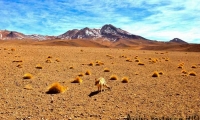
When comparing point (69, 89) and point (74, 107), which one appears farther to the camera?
point (69, 89)

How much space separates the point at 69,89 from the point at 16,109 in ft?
13.3

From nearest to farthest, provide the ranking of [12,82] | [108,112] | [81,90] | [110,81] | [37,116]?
[37,116], [108,112], [81,90], [12,82], [110,81]

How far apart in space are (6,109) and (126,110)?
4.94 meters

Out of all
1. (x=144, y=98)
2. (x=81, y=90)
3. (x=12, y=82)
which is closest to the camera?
(x=144, y=98)

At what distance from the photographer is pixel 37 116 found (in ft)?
28.2

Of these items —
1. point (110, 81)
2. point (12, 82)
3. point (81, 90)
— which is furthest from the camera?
point (110, 81)

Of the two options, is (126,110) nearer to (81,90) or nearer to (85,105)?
(85,105)

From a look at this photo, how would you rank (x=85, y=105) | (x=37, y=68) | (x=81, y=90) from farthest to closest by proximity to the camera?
(x=37, y=68), (x=81, y=90), (x=85, y=105)

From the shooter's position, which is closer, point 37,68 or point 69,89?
point 69,89

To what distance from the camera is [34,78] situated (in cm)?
1568

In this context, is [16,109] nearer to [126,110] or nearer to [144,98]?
[126,110]

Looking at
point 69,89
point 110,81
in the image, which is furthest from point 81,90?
point 110,81

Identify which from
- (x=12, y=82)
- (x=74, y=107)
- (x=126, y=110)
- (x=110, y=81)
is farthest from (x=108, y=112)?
(x=12, y=82)

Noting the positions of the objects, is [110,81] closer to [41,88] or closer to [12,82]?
[41,88]
